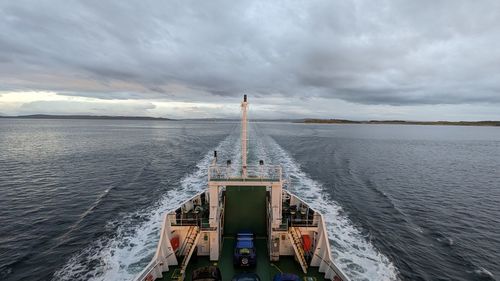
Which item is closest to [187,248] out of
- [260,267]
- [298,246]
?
[260,267]

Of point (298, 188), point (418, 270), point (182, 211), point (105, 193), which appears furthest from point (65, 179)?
point (418, 270)

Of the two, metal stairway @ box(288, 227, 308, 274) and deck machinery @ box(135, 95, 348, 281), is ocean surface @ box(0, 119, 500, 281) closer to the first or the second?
deck machinery @ box(135, 95, 348, 281)

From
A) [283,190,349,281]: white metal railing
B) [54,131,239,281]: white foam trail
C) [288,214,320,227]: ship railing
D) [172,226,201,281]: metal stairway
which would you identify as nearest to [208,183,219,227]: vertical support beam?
[172,226,201,281]: metal stairway

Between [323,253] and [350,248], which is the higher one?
[323,253]

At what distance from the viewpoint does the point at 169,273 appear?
1261cm

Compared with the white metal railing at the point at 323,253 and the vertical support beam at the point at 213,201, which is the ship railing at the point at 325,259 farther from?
the vertical support beam at the point at 213,201

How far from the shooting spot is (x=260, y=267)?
1323 cm

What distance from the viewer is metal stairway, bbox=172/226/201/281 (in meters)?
12.2

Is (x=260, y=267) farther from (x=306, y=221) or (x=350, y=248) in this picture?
(x=350, y=248)

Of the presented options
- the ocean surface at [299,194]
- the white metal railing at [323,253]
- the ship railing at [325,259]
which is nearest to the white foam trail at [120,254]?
the ocean surface at [299,194]

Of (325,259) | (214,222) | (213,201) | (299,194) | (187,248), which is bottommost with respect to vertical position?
(299,194)

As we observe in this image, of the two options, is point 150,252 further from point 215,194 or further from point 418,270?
point 418,270

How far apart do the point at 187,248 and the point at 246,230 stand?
3.62 m

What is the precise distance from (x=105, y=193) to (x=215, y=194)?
22611 mm
